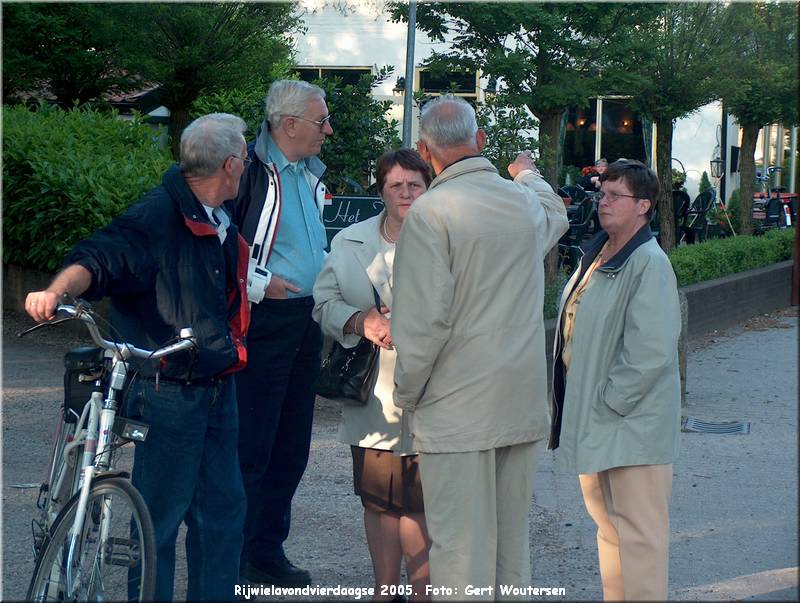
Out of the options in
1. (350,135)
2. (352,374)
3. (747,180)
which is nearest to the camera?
(352,374)

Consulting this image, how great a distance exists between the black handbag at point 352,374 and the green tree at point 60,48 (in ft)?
35.9

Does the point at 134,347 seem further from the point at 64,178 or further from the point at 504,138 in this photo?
the point at 504,138

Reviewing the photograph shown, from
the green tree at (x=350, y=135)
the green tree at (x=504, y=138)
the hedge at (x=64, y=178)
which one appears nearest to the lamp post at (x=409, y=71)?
the green tree at (x=350, y=135)

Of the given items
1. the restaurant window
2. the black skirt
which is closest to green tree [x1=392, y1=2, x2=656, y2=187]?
the black skirt

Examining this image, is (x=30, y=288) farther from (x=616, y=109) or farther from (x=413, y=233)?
(x=616, y=109)

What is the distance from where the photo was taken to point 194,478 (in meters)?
3.99

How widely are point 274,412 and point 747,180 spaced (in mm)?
16546

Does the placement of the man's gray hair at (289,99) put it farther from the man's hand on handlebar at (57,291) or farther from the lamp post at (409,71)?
the lamp post at (409,71)

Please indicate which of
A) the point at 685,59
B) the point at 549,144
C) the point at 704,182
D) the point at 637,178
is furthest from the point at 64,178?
the point at 704,182

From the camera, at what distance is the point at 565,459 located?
4336 millimetres

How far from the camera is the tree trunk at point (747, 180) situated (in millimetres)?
19625

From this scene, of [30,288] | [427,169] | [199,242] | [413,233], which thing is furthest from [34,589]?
[30,288]

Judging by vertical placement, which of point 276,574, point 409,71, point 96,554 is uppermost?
point 409,71

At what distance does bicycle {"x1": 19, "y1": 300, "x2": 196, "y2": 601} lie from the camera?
367 centimetres
